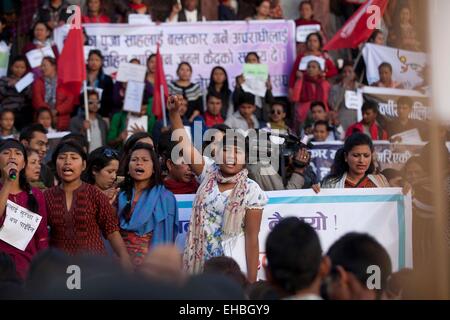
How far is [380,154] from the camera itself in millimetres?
11555

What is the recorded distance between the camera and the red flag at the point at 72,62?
10820 mm

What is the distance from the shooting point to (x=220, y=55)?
13312 millimetres

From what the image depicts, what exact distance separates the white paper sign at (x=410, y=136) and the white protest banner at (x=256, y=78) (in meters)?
1.81

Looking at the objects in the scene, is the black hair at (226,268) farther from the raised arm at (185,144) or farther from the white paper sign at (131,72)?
the white paper sign at (131,72)

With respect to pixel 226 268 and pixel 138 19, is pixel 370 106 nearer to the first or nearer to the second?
pixel 138 19

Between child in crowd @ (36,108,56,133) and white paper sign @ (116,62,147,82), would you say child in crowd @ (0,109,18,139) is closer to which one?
child in crowd @ (36,108,56,133)

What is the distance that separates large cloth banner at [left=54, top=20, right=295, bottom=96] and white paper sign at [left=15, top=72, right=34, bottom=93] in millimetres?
781

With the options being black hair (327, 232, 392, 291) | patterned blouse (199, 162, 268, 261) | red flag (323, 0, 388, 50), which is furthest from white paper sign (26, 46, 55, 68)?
black hair (327, 232, 392, 291)

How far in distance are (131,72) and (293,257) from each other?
8.41m

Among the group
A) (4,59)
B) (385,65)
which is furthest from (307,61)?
(4,59)

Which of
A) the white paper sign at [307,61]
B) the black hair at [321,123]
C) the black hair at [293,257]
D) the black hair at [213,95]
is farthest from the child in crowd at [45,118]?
the black hair at [293,257]
